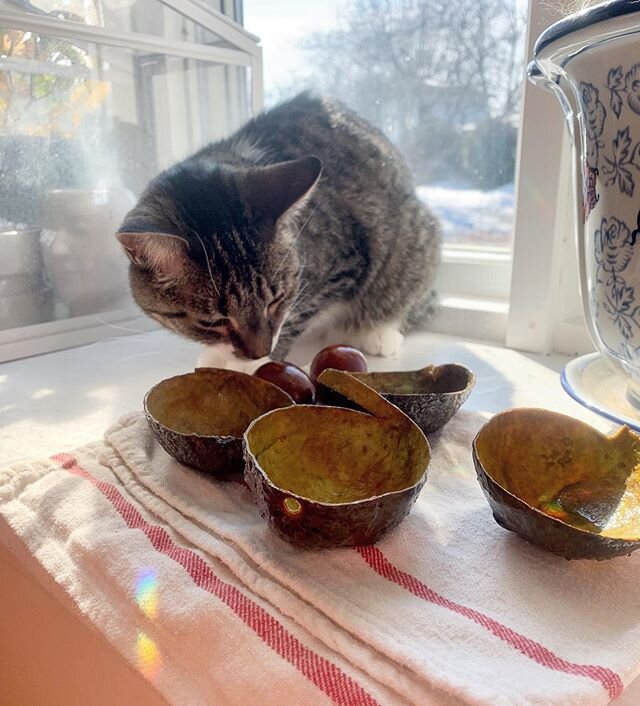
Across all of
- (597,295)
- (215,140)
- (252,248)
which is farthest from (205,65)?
(597,295)

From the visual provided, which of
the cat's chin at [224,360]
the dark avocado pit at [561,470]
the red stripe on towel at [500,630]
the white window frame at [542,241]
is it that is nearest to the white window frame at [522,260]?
the white window frame at [542,241]

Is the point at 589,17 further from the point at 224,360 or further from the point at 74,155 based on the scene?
the point at 74,155

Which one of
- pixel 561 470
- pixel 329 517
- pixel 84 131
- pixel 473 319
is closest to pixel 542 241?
pixel 473 319

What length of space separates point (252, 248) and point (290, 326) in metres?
0.17

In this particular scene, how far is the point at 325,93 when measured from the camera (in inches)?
48.6

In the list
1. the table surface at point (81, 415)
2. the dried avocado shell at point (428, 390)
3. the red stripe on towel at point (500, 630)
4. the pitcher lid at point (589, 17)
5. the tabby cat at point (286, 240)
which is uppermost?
the pitcher lid at point (589, 17)

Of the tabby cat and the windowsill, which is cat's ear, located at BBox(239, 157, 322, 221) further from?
the windowsill

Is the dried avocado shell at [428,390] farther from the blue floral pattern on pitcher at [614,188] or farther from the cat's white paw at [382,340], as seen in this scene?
the cat's white paw at [382,340]

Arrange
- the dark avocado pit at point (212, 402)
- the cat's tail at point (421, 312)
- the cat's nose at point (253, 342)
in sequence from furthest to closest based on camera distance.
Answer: the cat's tail at point (421, 312) → the cat's nose at point (253, 342) → the dark avocado pit at point (212, 402)

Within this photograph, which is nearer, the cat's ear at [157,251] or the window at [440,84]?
the cat's ear at [157,251]

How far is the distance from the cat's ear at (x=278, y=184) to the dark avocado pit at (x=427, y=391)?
0.96 ft

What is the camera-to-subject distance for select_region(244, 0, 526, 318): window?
3.41 feet

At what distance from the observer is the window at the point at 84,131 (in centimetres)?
85

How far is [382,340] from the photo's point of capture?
0.92m
